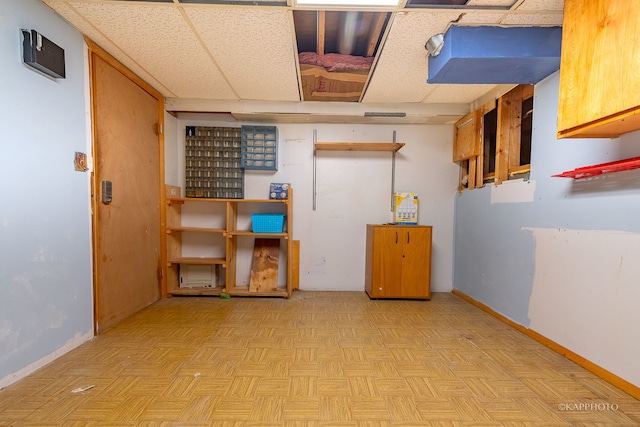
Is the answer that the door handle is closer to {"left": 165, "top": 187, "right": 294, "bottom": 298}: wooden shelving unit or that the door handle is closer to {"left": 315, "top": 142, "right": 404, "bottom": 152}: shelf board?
{"left": 165, "top": 187, "right": 294, "bottom": 298}: wooden shelving unit

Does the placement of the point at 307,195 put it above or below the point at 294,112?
below

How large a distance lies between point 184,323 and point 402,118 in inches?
125

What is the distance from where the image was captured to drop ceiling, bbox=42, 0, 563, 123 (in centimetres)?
167

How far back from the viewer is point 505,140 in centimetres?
264

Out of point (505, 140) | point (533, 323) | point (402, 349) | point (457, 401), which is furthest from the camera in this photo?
point (505, 140)

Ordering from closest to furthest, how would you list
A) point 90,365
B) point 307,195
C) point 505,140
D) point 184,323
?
point 90,365
point 184,323
point 505,140
point 307,195

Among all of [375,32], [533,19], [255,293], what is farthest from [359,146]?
[255,293]

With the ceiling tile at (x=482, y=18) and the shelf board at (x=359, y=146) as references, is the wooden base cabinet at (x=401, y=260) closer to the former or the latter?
the shelf board at (x=359, y=146)

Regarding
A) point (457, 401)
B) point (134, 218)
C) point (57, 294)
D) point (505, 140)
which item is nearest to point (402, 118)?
point (505, 140)

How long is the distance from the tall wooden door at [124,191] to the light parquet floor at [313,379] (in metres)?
0.35

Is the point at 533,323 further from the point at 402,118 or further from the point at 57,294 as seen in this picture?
the point at 57,294

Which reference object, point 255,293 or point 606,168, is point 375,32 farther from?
point 255,293

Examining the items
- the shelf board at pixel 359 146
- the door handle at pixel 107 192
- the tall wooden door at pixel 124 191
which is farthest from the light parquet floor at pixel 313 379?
the shelf board at pixel 359 146

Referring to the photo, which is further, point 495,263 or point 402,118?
point 402,118
